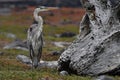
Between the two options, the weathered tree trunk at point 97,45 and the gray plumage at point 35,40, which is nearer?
the weathered tree trunk at point 97,45

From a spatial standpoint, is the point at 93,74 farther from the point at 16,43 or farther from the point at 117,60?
the point at 16,43

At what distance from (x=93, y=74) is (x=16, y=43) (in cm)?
2267

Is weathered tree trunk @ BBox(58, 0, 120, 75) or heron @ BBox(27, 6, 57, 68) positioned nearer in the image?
weathered tree trunk @ BBox(58, 0, 120, 75)

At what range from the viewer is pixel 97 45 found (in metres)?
24.9

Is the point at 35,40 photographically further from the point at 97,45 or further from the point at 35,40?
the point at 97,45

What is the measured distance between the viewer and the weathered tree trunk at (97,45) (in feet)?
81.4

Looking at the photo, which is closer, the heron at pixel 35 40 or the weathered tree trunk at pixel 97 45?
the weathered tree trunk at pixel 97 45

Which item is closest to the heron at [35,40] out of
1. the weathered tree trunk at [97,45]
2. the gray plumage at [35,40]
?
the gray plumage at [35,40]

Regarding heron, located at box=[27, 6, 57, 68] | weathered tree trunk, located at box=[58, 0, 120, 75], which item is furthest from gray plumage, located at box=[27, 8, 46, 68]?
weathered tree trunk, located at box=[58, 0, 120, 75]

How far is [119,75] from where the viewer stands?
81.6 ft

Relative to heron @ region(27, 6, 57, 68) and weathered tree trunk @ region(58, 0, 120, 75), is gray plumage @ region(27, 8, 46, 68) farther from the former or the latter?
weathered tree trunk @ region(58, 0, 120, 75)

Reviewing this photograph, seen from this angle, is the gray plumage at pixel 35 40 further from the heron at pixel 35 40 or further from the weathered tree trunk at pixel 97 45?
the weathered tree trunk at pixel 97 45

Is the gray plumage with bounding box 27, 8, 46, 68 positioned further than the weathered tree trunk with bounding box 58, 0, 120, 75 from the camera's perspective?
Yes

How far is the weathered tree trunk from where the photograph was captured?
24812 millimetres
